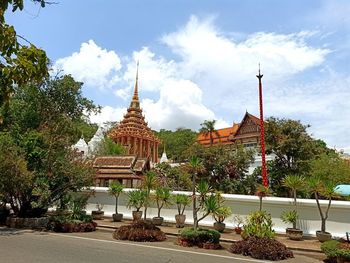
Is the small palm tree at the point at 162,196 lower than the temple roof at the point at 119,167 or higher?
lower

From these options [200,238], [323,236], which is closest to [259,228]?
[200,238]

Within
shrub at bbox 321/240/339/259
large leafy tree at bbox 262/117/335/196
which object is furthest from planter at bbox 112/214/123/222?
large leafy tree at bbox 262/117/335/196

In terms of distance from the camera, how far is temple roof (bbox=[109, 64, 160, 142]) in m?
51.8

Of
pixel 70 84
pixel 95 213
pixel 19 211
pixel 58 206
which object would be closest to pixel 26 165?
pixel 19 211

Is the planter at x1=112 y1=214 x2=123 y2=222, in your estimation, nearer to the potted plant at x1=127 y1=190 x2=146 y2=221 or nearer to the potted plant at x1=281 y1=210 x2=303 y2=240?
the potted plant at x1=127 y1=190 x2=146 y2=221

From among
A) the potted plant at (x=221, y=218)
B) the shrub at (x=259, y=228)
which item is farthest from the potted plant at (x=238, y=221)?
the shrub at (x=259, y=228)

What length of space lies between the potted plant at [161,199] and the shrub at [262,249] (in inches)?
→ 239

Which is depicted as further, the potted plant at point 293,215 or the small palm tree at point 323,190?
the potted plant at point 293,215

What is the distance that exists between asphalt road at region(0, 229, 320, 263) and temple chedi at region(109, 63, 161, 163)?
118 ft

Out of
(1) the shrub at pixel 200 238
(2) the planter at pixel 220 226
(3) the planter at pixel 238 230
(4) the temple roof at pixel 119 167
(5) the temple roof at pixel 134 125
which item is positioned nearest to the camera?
(1) the shrub at pixel 200 238

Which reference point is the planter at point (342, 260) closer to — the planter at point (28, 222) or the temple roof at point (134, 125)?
the planter at point (28, 222)

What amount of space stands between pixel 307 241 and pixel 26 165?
12330 millimetres

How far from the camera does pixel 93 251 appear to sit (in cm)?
1138

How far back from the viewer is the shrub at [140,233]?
1410cm
